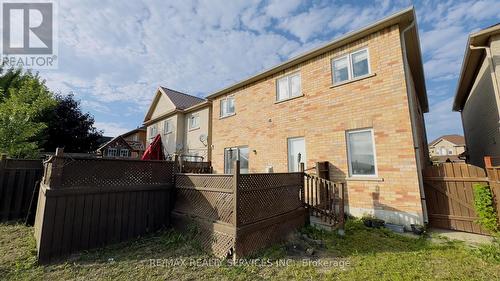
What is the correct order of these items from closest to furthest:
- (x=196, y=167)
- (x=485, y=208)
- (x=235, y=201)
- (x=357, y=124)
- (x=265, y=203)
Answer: (x=235, y=201) → (x=265, y=203) → (x=485, y=208) → (x=357, y=124) → (x=196, y=167)

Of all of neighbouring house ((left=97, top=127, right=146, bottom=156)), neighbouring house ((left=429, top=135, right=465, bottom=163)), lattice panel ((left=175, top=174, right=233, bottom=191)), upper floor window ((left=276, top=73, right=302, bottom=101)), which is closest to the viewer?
lattice panel ((left=175, top=174, right=233, bottom=191))

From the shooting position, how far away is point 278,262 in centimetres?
447

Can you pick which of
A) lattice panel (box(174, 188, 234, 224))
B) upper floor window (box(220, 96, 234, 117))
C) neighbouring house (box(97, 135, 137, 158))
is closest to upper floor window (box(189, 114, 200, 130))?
upper floor window (box(220, 96, 234, 117))

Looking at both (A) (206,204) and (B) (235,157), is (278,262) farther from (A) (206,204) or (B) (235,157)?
(B) (235,157)

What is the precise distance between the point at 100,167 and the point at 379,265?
6310 mm

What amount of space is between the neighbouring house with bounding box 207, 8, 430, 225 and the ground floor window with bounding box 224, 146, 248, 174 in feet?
0.94

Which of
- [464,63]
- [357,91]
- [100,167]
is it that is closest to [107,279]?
[100,167]

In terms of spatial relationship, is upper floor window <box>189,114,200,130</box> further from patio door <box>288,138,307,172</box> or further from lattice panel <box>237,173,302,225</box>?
lattice panel <box>237,173,302,225</box>

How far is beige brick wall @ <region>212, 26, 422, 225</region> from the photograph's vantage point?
6.56 metres

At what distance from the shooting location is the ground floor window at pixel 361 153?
23.6 ft

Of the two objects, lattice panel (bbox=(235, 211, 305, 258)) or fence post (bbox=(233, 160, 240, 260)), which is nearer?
fence post (bbox=(233, 160, 240, 260))

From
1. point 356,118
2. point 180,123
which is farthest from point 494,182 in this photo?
point 180,123

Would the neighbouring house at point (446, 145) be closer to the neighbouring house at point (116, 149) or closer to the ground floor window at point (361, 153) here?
the ground floor window at point (361, 153)

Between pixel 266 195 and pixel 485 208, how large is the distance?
5.58 metres
